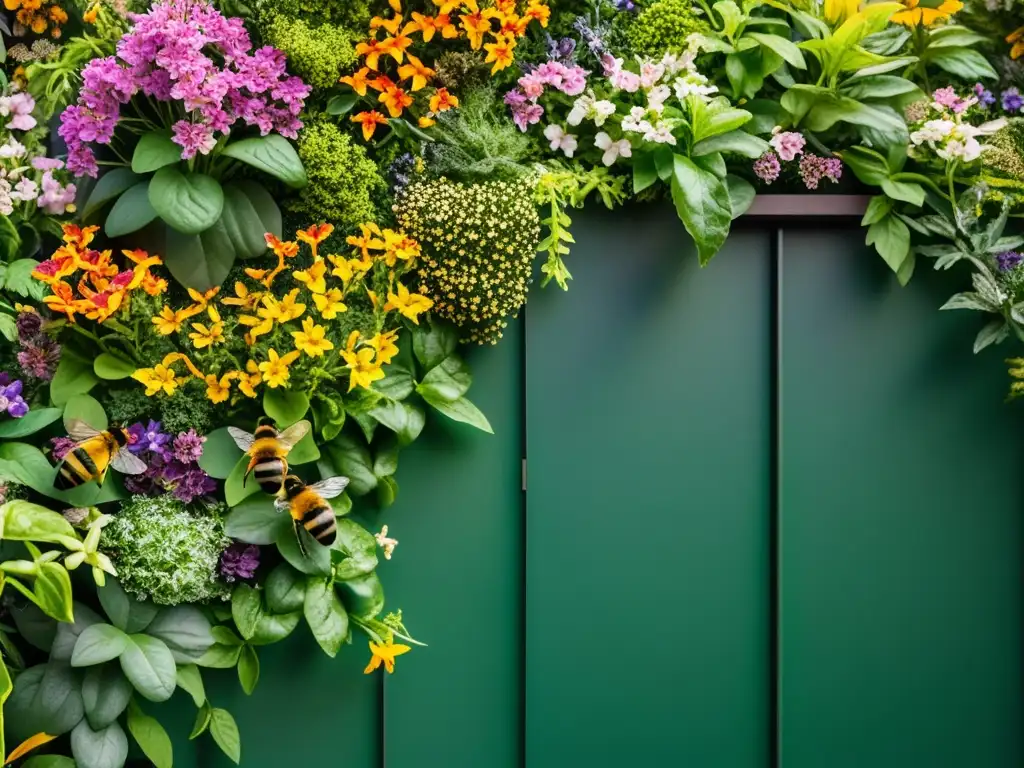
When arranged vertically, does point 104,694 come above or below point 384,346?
below

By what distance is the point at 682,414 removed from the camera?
2.42 m

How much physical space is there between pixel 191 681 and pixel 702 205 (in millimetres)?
1606

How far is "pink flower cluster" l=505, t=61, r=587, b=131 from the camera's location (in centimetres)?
224

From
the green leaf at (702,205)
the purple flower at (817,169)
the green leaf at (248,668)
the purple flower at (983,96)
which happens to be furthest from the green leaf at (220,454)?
the purple flower at (983,96)

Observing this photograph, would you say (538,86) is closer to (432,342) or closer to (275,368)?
(432,342)

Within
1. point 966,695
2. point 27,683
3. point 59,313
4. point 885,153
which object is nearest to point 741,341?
point 885,153

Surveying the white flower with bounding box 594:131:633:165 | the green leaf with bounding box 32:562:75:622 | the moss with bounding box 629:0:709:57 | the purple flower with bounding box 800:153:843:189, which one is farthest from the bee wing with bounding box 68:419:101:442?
the purple flower with bounding box 800:153:843:189

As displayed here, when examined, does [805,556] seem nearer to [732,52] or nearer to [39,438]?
[732,52]

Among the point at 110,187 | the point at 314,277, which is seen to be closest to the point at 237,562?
the point at 314,277

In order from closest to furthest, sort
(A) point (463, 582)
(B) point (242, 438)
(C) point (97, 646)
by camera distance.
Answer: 1. (C) point (97, 646)
2. (B) point (242, 438)
3. (A) point (463, 582)

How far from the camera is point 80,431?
2.01 metres

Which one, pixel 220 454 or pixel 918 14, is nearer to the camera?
pixel 220 454

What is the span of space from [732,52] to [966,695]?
69.4 inches

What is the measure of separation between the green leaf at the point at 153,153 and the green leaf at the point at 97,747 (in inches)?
48.5
